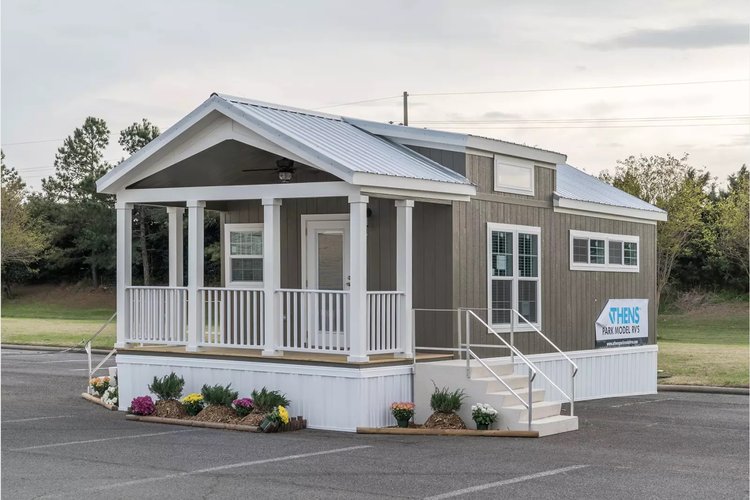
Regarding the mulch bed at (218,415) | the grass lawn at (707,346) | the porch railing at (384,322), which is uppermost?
the porch railing at (384,322)

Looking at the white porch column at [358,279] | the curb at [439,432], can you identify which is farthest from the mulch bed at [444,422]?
the white porch column at [358,279]

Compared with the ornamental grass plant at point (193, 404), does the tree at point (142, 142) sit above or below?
above

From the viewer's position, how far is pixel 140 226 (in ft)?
179

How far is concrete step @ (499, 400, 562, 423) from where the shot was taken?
14.4 meters

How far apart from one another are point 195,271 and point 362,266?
2.91 metres

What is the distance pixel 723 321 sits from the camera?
45094 millimetres

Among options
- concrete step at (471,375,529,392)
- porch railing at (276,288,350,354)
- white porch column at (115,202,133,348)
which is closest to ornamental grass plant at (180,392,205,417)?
porch railing at (276,288,350,354)

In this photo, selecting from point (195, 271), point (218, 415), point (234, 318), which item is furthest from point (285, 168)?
point (218, 415)

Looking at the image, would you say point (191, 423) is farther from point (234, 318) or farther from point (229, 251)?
point (229, 251)

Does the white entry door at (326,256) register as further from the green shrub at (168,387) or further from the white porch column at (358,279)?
the white porch column at (358,279)

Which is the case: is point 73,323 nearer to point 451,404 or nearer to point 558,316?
point 558,316

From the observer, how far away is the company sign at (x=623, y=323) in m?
20.9

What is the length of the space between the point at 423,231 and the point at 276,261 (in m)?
2.45

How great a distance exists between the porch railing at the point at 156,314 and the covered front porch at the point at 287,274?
0.02 meters
